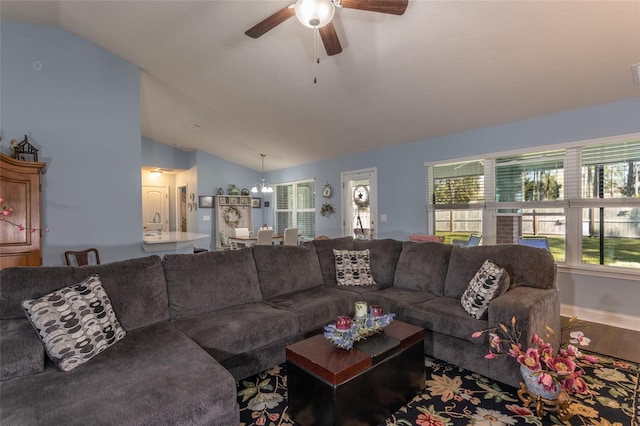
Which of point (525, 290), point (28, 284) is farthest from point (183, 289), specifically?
point (525, 290)

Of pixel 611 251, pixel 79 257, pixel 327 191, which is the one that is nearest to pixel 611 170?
pixel 611 251

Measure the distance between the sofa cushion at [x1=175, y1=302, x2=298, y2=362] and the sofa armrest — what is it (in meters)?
1.48

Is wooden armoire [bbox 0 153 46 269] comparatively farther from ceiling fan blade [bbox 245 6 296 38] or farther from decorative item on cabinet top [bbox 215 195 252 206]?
decorative item on cabinet top [bbox 215 195 252 206]

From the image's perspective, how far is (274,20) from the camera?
2072 mm

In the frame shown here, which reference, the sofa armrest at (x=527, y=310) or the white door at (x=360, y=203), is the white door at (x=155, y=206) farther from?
the sofa armrest at (x=527, y=310)

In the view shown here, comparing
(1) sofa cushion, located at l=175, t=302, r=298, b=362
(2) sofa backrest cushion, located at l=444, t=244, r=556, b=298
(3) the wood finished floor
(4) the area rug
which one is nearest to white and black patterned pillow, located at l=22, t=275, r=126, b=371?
(1) sofa cushion, located at l=175, t=302, r=298, b=362

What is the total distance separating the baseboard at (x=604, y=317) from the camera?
3.20m

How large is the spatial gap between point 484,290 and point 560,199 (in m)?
2.21

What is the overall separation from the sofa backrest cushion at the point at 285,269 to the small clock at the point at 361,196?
2.69 m

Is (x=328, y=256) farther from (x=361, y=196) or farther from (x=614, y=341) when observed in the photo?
(x=614, y=341)

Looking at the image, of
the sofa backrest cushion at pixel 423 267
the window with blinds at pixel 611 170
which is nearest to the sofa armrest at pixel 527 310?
the sofa backrest cushion at pixel 423 267

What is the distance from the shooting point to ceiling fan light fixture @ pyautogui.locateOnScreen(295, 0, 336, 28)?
68.4 inches

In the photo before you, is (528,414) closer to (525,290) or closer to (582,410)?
(582,410)

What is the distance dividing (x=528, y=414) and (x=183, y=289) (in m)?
2.48
